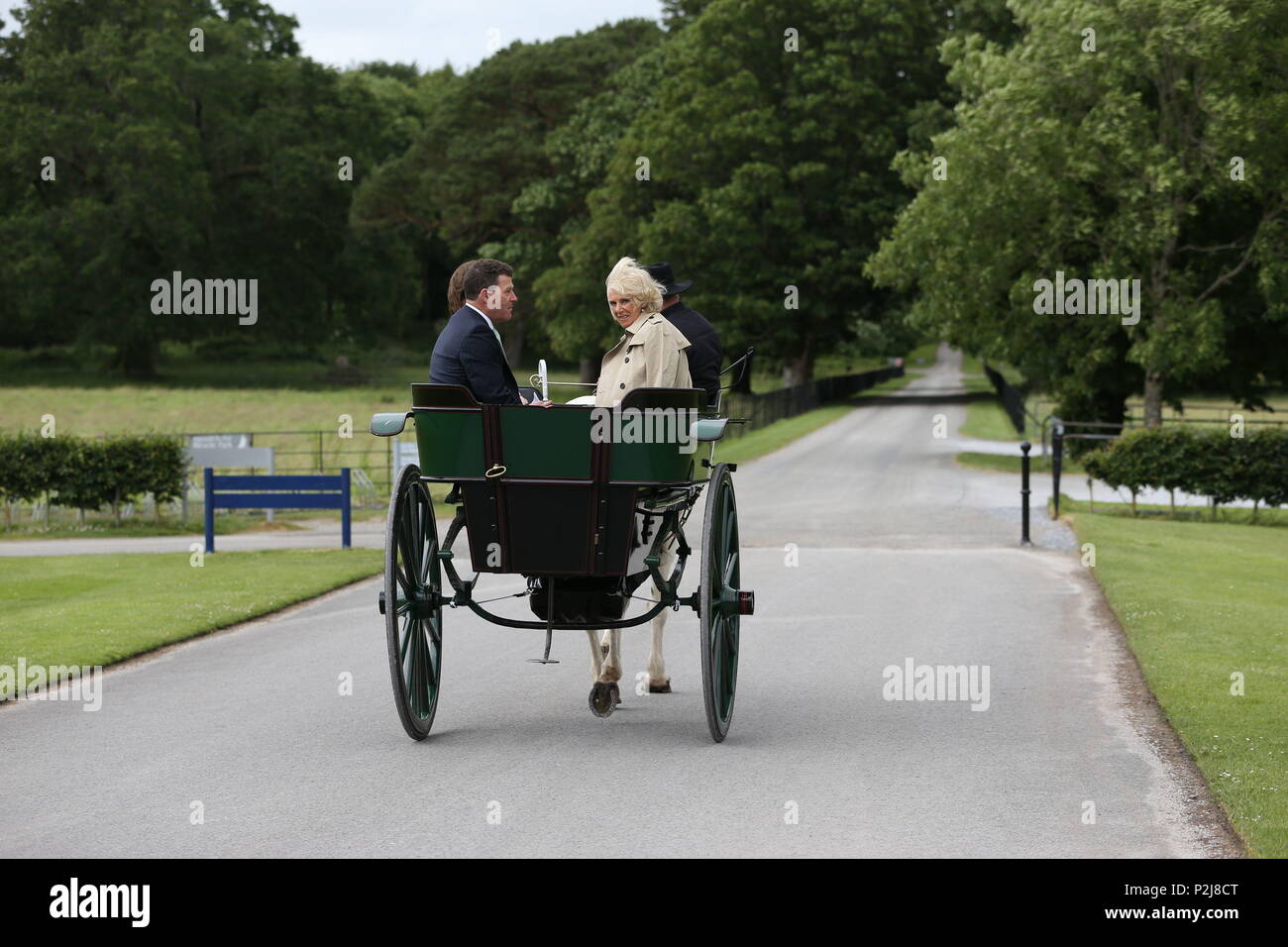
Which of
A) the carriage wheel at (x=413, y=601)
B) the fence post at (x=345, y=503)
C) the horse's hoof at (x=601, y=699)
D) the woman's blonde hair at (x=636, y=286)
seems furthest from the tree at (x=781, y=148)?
the carriage wheel at (x=413, y=601)

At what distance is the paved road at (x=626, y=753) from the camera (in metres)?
5.80

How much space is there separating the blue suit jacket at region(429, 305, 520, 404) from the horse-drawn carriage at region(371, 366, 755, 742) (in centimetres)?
23

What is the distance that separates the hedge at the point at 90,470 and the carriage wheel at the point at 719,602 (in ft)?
58.5

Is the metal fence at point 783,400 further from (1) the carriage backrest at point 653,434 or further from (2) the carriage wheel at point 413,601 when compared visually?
(1) the carriage backrest at point 653,434

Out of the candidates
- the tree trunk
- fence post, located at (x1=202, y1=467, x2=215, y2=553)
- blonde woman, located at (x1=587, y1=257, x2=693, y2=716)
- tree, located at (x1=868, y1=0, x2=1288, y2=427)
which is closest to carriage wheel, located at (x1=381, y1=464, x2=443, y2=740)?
blonde woman, located at (x1=587, y1=257, x2=693, y2=716)

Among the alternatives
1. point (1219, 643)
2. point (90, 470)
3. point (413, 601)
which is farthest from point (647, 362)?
point (90, 470)

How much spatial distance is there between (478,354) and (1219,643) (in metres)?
6.13

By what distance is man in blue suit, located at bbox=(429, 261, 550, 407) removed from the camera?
7.52 m

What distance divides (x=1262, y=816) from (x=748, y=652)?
15.9 ft

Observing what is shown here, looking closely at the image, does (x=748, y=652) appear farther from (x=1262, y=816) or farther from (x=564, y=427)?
(x=1262, y=816)

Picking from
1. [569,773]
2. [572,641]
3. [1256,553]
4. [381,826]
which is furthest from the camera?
[1256,553]

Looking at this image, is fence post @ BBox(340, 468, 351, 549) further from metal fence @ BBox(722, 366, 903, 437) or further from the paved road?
metal fence @ BBox(722, 366, 903, 437)

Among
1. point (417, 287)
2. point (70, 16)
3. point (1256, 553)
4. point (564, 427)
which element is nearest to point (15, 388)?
point (70, 16)

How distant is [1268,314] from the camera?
32219mm
